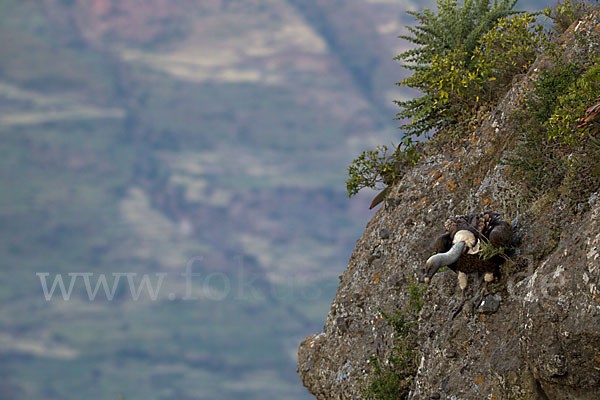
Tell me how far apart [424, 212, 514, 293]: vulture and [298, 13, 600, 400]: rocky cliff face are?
0.27m

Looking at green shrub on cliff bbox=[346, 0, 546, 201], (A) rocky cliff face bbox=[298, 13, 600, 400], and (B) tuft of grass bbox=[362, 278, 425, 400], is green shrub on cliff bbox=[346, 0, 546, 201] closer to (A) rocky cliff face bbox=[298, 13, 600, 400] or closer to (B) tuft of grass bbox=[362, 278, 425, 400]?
(A) rocky cliff face bbox=[298, 13, 600, 400]

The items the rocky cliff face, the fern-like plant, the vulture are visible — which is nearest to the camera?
the rocky cliff face

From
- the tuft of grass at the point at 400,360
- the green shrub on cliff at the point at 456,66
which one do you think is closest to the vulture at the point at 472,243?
the tuft of grass at the point at 400,360

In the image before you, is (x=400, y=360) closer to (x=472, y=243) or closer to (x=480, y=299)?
(x=480, y=299)

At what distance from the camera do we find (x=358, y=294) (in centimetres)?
1068

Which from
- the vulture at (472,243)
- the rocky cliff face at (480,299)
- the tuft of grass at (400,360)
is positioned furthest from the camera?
the tuft of grass at (400,360)

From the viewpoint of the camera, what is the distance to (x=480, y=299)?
745 cm

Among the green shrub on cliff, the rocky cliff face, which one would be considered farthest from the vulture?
the green shrub on cliff

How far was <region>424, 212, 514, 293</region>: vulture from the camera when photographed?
7199 mm

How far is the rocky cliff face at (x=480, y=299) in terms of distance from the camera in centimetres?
573

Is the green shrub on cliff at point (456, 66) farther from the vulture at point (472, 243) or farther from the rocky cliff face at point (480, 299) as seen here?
the vulture at point (472, 243)

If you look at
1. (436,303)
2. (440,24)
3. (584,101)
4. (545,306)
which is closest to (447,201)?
(436,303)

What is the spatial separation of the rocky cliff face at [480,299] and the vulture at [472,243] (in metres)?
0.27

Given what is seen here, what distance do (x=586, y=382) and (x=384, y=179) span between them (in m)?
7.36
